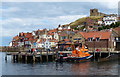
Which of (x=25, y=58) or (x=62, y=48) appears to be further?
(x=62, y=48)

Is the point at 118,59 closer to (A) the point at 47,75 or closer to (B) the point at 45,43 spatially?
(A) the point at 47,75

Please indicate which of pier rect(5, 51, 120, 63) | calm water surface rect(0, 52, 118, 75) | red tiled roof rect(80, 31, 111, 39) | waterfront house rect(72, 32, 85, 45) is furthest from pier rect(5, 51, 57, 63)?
red tiled roof rect(80, 31, 111, 39)

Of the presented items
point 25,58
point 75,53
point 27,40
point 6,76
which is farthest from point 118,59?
point 27,40

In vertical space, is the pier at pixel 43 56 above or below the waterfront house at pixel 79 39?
below

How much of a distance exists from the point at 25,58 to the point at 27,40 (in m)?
61.3

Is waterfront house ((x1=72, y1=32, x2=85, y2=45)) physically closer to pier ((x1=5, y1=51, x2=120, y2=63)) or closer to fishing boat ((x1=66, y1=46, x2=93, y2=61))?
pier ((x1=5, y1=51, x2=120, y2=63))

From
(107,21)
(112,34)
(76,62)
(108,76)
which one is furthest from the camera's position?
(107,21)

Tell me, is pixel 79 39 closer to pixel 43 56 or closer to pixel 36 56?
pixel 43 56

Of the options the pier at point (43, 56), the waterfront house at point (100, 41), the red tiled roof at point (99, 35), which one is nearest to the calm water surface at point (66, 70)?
the pier at point (43, 56)

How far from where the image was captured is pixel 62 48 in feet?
289

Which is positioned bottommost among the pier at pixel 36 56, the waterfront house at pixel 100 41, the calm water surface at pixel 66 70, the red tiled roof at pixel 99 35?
the calm water surface at pixel 66 70

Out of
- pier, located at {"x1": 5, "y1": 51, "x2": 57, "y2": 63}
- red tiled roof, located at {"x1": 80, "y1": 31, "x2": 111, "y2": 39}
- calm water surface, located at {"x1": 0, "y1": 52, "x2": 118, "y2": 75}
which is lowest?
calm water surface, located at {"x1": 0, "y1": 52, "x2": 118, "y2": 75}

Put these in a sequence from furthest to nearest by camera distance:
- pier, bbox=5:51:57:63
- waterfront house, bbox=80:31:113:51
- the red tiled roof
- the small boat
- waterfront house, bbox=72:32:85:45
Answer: waterfront house, bbox=72:32:85:45
the red tiled roof
waterfront house, bbox=80:31:113:51
pier, bbox=5:51:57:63
the small boat

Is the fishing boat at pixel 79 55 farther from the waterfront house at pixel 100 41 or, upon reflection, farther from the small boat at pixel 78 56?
the waterfront house at pixel 100 41
